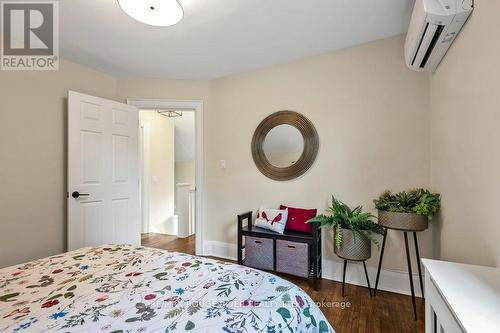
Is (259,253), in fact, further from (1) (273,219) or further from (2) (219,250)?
(2) (219,250)

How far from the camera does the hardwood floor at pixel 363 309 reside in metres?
1.64

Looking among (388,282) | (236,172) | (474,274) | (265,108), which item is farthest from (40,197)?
(388,282)

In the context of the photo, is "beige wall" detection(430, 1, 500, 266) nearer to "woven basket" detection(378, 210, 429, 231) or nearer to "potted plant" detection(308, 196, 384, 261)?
"woven basket" detection(378, 210, 429, 231)

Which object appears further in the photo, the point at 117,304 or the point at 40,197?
the point at 40,197

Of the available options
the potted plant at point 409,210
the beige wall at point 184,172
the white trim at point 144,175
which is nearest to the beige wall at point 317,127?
the potted plant at point 409,210

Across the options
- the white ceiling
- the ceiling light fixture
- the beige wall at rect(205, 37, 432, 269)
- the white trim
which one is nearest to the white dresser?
the beige wall at rect(205, 37, 432, 269)

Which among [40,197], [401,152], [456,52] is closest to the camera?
[456,52]

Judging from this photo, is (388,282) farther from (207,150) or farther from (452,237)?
(207,150)

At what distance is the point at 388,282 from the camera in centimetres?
213

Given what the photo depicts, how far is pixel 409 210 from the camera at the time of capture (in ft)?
5.78

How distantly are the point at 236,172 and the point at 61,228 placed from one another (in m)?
1.95

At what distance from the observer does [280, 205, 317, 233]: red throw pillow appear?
235 cm

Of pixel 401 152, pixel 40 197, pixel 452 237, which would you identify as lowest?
pixel 452 237

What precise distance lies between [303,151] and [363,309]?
1.49m
